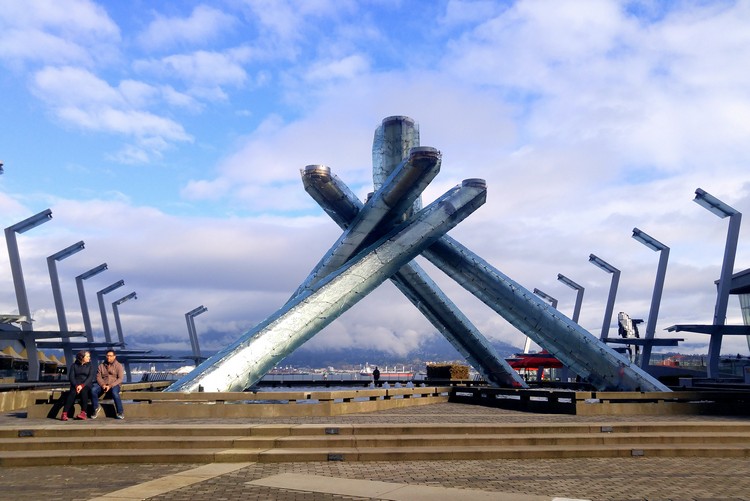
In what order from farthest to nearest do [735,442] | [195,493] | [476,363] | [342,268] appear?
[476,363], [342,268], [735,442], [195,493]

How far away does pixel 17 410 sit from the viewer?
19766 mm

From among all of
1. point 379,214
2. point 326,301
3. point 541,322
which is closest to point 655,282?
point 541,322

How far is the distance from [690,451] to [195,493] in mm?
9436

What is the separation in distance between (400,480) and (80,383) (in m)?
9.67

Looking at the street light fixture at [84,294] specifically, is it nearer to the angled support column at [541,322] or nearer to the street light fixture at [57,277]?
the street light fixture at [57,277]

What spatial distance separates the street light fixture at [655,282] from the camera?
47947 mm

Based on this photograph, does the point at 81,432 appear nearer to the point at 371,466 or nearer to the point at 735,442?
the point at 371,466

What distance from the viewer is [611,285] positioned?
58.2 metres

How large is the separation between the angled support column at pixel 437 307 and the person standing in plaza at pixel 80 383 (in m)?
13.0

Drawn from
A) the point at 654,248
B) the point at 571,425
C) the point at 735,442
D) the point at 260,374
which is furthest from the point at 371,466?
the point at 654,248

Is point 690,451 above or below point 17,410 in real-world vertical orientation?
below

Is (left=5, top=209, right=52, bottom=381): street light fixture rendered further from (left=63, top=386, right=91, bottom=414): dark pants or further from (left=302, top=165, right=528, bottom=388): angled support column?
(left=63, top=386, right=91, bottom=414): dark pants

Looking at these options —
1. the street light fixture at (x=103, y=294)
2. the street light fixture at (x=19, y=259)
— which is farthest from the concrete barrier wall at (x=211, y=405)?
the street light fixture at (x=103, y=294)

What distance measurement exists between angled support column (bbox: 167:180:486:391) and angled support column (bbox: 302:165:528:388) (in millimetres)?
2702
